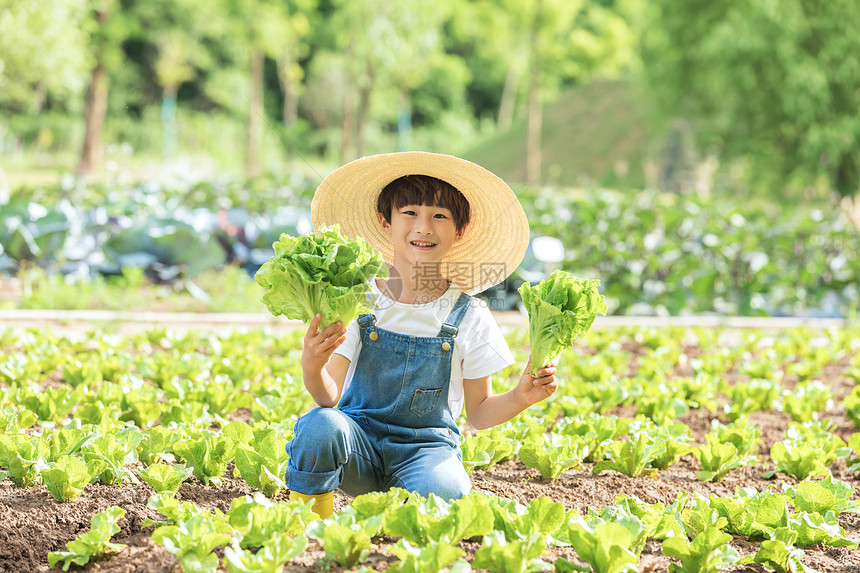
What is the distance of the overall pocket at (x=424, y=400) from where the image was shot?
8.34 ft

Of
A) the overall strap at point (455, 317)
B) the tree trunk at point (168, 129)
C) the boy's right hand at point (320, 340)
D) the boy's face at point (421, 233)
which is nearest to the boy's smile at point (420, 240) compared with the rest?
the boy's face at point (421, 233)

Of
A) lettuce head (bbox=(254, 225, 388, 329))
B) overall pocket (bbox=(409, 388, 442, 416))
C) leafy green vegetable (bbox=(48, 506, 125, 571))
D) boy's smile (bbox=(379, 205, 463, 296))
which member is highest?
boy's smile (bbox=(379, 205, 463, 296))

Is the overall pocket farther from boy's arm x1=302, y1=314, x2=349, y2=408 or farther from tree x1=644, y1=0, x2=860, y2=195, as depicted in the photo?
tree x1=644, y1=0, x2=860, y2=195

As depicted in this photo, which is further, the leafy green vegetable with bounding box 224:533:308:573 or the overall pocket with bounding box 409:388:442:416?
the overall pocket with bounding box 409:388:442:416

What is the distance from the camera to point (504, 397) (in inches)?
98.7

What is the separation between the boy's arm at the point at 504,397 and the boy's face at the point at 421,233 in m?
0.42

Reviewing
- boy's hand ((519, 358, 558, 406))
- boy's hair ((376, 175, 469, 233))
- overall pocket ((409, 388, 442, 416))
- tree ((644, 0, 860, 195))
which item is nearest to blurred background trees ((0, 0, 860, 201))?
tree ((644, 0, 860, 195))

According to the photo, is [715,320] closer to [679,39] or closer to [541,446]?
[541,446]

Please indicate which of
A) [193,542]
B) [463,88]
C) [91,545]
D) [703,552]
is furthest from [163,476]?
[463,88]

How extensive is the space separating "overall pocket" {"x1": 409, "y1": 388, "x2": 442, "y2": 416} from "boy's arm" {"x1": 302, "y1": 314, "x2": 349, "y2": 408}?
0.24 m

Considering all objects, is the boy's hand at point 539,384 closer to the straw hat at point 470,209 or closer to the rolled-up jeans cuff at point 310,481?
the straw hat at point 470,209

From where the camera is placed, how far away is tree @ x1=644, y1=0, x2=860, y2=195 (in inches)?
664

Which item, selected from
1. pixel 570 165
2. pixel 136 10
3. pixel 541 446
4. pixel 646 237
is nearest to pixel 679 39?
pixel 570 165

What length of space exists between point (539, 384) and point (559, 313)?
216mm
